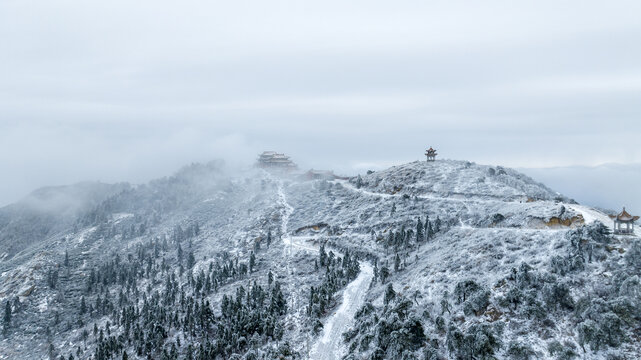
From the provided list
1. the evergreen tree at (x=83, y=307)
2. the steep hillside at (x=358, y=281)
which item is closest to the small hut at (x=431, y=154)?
the steep hillside at (x=358, y=281)

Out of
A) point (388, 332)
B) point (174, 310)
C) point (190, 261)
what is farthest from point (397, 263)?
point (190, 261)

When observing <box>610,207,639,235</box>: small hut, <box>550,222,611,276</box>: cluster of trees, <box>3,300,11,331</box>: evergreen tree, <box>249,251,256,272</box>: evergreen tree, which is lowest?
<box>3,300,11,331</box>: evergreen tree

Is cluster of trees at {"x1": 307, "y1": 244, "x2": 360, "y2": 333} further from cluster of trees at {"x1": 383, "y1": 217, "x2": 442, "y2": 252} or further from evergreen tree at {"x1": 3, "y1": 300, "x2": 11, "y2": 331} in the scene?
evergreen tree at {"x1": 3, "y1": 300, "x2": 11, "y2": 331}

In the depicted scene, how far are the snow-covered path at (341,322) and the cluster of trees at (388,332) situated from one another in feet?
7.62

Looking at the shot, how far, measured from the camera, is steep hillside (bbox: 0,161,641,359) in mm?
58406

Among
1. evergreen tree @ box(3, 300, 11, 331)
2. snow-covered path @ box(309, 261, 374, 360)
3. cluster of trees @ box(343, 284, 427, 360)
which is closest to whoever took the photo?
cluster of trees @ box(343, 284, 427, 360)

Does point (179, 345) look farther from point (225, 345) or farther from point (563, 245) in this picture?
point (563, 245)

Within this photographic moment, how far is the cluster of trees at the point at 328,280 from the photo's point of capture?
82688 mm

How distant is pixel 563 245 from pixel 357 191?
88.8 meters

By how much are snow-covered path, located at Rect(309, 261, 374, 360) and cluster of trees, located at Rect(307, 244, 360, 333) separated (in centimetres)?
194

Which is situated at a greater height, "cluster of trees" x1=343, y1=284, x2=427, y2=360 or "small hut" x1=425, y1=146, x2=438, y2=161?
"small hut" x1=425, y1=146, x2=438, y2=161

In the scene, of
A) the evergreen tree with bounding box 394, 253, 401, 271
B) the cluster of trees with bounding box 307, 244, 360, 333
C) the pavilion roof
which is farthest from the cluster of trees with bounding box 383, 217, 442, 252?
the pavilion roof

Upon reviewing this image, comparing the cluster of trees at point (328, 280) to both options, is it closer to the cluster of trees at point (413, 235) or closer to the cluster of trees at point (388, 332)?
the cluster of trees at point (388, 332)

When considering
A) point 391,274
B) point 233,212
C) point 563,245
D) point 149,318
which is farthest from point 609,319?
point 233,212
